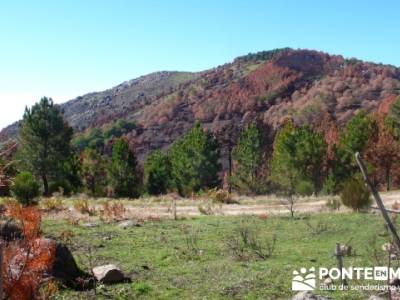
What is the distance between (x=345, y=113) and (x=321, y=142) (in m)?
68.5

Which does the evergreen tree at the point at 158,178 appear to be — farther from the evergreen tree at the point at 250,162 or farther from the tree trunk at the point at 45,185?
the tree trunk at the point at 45,185

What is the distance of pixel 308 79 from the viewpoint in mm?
144000

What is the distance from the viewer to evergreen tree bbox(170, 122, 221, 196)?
4806cm

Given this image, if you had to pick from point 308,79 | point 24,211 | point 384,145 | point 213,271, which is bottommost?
point 213,271

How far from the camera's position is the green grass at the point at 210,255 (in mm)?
10172

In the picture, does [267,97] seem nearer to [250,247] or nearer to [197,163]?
[197,163]

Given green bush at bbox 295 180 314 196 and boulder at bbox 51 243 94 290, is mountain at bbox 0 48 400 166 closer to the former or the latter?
green bush at bbox 295 180 314 196

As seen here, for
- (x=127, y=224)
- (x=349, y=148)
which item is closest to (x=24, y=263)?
(x=127, y=224)

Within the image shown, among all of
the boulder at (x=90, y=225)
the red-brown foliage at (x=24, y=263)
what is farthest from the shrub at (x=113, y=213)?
the red-brown foliage at (x=24, y=263)

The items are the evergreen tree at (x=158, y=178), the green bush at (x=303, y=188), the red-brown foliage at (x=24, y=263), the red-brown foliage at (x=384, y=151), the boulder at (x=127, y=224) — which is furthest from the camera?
the evergreen tree at (x=158, y=178)

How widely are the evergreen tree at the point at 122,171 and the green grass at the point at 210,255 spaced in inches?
1059

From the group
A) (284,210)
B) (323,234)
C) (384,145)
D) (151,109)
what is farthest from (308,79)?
(323,234)

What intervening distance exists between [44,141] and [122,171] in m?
7.95

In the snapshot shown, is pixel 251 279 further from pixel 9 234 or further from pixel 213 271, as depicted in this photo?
pixel 9 234
